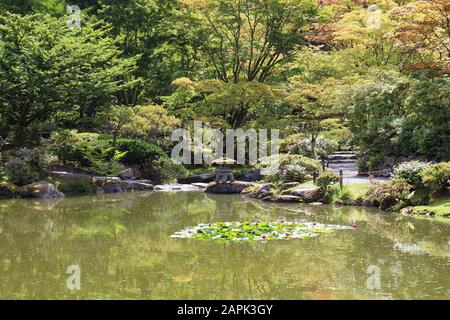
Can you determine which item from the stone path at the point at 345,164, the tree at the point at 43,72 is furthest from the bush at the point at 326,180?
the tree at the point at 43,72

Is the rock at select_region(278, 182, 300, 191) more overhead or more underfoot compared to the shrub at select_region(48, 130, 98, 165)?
more underfoot

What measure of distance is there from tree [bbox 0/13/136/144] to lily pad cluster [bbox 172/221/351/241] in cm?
1279

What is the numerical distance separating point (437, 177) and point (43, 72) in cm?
1520

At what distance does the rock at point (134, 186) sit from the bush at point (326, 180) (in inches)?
330

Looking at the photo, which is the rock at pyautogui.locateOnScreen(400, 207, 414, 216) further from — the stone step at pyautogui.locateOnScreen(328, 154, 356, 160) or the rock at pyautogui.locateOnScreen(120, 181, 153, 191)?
the rock at pyautogui.locateOnScreen(120, 181, 153, 191)

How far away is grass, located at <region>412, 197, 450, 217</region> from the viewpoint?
51.5ft

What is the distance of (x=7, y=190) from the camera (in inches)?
845

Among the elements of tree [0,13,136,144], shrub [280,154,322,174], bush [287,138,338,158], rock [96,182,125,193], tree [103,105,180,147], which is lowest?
rock [96,182,125,193]

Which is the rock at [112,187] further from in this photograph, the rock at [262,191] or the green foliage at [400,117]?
the green foliage at [400,117]

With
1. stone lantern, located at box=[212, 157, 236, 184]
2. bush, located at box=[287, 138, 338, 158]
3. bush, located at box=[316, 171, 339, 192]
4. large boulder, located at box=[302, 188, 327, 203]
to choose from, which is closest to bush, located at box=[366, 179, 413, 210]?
bush, located at box=[316, 171, 339, 192]

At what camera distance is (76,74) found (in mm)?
24766

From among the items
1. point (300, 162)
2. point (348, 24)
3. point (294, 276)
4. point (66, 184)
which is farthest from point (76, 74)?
point (294, 276)
